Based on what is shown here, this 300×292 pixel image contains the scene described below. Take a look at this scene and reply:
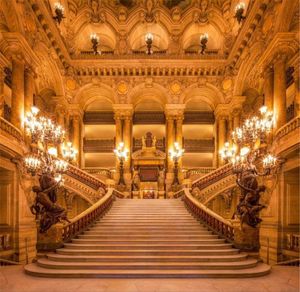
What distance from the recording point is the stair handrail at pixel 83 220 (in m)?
10.0

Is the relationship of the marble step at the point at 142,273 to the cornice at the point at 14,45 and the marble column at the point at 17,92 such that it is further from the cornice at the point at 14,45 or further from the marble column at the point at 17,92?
the cornice at the point at 14,45

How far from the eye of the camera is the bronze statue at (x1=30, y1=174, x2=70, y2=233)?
9156mm

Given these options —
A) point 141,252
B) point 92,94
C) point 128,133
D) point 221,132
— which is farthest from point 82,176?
point 221,132

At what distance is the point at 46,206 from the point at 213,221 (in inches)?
228

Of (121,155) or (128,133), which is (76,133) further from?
(121,155)

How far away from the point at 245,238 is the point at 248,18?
39.7 feet

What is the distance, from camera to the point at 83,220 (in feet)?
36.3

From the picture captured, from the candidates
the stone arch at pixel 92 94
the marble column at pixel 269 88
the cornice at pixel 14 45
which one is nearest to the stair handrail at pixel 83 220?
the cornice at pixel 14 45

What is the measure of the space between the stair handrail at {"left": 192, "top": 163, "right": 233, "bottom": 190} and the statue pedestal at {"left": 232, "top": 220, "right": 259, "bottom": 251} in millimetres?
7276

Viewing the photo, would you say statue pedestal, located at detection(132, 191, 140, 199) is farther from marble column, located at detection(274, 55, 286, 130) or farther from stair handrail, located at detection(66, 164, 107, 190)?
marble column, located at detection(274, 55, 286, 130)

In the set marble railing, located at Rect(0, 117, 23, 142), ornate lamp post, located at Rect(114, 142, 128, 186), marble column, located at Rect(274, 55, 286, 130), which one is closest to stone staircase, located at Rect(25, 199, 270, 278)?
marble railing, located at Rect(0, 117, 23, 142)

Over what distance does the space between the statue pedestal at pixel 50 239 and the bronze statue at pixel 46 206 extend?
129mm

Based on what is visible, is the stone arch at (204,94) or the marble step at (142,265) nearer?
the marble step at (142,265)

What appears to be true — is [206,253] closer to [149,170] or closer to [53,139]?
[53,139]
